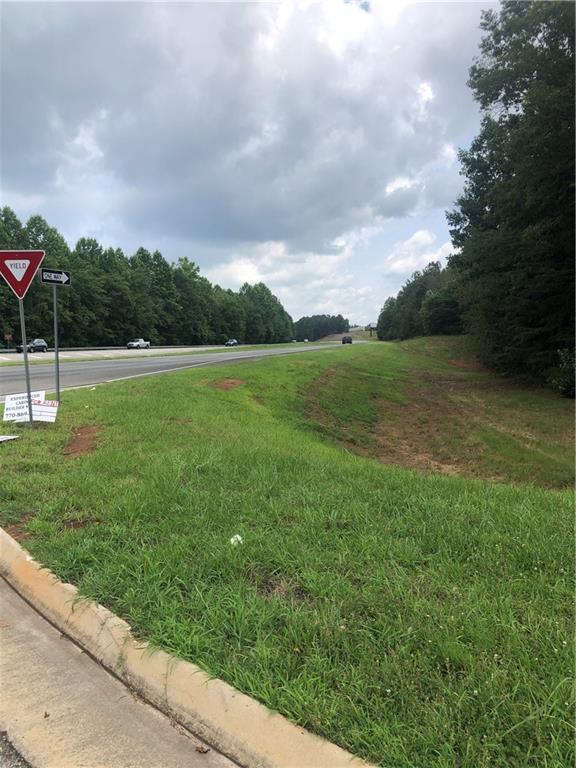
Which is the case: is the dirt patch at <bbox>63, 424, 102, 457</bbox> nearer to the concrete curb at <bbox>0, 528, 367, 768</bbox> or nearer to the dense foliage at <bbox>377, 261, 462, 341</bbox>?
the concrete curb at <bbox>0, 528, 367, 768</bbox>

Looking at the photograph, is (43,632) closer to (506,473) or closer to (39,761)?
(39,761)

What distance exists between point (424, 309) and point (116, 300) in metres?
45.4

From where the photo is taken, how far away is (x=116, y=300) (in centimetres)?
6512

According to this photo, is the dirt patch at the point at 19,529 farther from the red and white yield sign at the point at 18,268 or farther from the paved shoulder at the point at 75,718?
the red and white yield sign at the point at 18,268

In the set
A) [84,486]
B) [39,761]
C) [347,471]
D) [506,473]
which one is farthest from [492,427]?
[39,761]

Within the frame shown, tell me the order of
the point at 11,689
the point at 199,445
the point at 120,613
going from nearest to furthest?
the point at 11,689 < the point at 120,613 < the point at 199,445

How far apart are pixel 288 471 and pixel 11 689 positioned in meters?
3.32

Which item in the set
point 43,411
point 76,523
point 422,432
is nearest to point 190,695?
point 76,523

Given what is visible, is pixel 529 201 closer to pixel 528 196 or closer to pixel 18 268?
pixel 528 196

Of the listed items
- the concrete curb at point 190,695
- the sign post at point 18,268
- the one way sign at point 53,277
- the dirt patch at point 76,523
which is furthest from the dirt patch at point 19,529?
the one way sign at point 53,277

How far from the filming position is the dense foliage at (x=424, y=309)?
2771 inches

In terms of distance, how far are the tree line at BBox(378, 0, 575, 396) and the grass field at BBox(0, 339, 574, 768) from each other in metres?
15.5

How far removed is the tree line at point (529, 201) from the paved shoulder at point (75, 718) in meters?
18.7

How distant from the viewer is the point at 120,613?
9.71 ft
